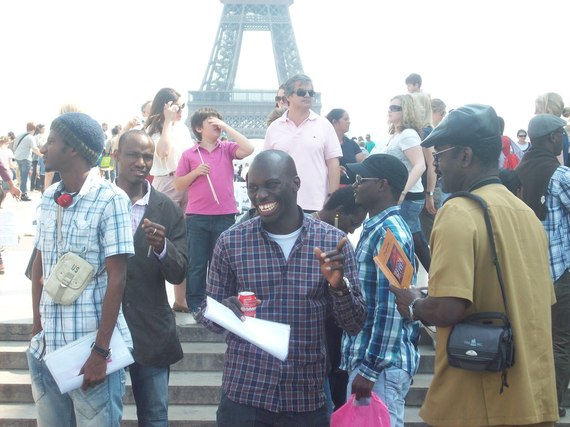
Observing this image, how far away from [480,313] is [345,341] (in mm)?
1057

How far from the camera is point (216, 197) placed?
607cm

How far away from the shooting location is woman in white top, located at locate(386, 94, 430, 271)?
6377mm

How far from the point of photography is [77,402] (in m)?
3.13

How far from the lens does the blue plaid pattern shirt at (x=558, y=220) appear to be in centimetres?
475

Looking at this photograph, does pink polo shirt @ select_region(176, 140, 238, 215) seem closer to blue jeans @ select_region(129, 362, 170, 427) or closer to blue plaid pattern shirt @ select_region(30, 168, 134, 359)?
blue jeans @ select_region(129, 362, 170, 427)

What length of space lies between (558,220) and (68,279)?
321cm

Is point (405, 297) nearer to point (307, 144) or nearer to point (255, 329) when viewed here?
point (255, 329)

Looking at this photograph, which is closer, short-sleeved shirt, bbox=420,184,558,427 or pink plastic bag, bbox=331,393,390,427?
short-sleeved shirt, bbox=420,184,558,427

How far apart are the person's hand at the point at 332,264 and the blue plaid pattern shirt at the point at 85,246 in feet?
2.99

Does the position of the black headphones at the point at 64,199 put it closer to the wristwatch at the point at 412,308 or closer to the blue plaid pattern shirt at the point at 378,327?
the blue plaid pattern shirt at the point at 378,327

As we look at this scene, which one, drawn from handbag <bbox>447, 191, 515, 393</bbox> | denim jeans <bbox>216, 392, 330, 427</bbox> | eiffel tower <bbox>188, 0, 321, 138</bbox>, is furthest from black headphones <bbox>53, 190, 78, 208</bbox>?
eiffel tower <bbox>188, 0, 321, 138</bbox>

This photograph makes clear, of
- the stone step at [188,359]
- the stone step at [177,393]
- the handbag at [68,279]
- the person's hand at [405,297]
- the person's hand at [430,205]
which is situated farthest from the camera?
the person's hand at [430,205]

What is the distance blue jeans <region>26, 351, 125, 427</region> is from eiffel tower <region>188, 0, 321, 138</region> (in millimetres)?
50832

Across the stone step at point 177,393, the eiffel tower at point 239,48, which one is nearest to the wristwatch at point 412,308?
the stone step at point 177,393
